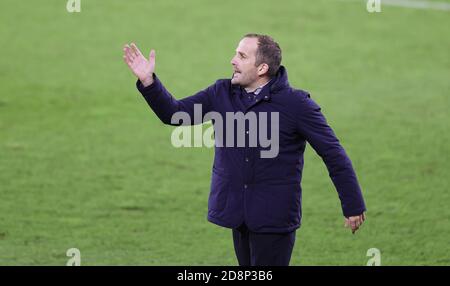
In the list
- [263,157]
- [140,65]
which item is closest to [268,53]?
[263,157]

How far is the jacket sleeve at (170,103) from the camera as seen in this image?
564 centimetres

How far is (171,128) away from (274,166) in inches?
222

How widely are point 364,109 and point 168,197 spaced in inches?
141

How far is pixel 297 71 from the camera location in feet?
43.7

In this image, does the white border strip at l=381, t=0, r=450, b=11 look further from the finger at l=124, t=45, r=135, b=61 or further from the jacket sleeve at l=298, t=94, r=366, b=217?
the finger at l=124, t=45, r=135, b=61

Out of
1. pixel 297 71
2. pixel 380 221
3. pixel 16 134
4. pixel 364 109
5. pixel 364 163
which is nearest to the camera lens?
pixel 380 221

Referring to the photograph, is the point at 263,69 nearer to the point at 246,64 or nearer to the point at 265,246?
the point at 246,64

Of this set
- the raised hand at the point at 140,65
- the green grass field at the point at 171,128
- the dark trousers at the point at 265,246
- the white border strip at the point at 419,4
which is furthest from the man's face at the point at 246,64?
the white border strip at the point at 419,4

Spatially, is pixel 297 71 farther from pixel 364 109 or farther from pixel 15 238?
pixel 15 238

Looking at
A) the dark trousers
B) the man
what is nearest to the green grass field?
the dark trousers

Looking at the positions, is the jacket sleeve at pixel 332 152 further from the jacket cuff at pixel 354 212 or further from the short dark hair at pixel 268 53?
the short dark hair at pixel 268 53

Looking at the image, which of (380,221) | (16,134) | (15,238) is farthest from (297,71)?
(15,238)

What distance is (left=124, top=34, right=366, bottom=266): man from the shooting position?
18.6 feet
